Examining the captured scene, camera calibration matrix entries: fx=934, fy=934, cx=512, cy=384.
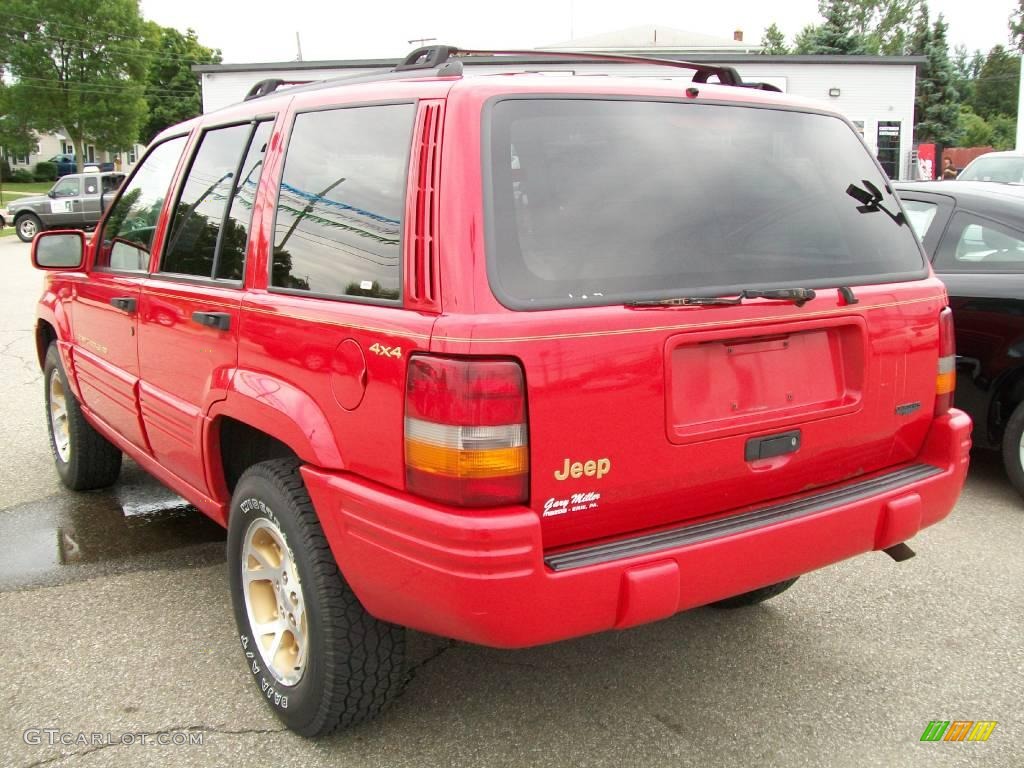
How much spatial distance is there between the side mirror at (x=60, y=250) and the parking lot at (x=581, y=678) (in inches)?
51.4

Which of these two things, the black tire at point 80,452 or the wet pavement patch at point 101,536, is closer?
the wet pavement patch at point 101,536

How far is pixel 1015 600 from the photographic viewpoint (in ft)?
12.3

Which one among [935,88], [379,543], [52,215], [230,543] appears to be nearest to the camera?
[379,543]

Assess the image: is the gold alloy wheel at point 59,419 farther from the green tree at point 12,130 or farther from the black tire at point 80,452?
the green tree at point 12,130

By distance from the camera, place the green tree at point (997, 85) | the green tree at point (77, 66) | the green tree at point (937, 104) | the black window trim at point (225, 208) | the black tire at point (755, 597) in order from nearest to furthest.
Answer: the black window trim at point (225, 208) < the black tire at point (755, 597) < the green tree at point (77, 66) < the green tree at point (937, 104) < the green tree at point (997, 85)

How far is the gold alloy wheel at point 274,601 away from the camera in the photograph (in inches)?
110

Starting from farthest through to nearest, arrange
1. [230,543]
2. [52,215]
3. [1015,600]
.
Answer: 1. [52,215]
2. [1015,600]
3. [230,543]

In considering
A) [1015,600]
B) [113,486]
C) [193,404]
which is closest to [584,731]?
[193,404]

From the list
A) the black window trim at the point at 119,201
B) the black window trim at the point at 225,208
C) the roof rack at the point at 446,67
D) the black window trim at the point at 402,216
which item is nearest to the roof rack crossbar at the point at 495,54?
the roof rack at the point at 446,67

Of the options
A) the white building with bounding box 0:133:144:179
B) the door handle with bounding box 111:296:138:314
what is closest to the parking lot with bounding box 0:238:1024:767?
the door handle with bounding box 111:296:138:314

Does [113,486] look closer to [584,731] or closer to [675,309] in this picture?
[584,731]

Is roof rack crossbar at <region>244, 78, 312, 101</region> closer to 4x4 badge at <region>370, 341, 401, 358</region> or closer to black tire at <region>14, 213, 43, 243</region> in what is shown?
4x4 badge at <region>370, 341, 401, 358</region>

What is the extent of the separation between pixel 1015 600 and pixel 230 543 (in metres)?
3.03

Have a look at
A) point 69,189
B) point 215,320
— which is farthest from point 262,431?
point 69,189
